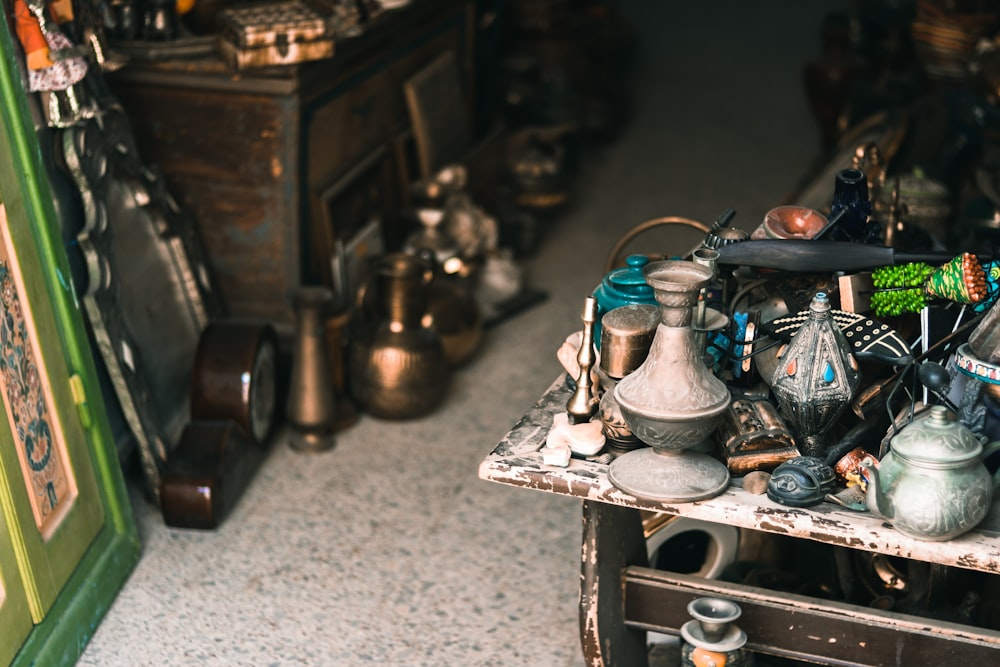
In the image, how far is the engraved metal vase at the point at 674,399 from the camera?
87.4 inches

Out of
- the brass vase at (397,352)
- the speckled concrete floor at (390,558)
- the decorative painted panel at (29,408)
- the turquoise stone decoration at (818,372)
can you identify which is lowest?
the speckled concrete floor at (390,558)

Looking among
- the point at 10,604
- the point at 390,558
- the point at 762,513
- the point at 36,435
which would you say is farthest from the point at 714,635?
the point at 36,435

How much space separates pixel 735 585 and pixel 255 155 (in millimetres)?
2308

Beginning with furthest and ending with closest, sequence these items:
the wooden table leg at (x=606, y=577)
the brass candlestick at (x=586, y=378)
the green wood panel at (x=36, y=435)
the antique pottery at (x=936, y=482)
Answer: the green wood panel at (x=36, y=435), the wooden table leg at (x=606, y=577), the brass candlestick at (x=586, y=378), the antique pottery at (x=936, y=482)

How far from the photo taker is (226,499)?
3656 mm

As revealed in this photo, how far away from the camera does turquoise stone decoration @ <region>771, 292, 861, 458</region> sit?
2.38 metres

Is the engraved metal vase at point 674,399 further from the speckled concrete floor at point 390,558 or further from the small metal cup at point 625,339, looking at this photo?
the speckled concrete floor at point 390,558

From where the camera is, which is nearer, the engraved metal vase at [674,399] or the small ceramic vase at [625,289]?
the engraved metal vase at [674,399]

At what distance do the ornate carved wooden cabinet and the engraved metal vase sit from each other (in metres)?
2.08

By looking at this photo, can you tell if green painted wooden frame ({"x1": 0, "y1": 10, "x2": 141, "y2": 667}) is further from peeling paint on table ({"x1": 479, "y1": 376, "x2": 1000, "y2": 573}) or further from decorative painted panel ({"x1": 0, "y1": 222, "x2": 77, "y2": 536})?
peeling paint on table ({"x1": 479, "y1": 376, "x2": 1000, "y2": 573})

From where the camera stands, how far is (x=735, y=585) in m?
2.60

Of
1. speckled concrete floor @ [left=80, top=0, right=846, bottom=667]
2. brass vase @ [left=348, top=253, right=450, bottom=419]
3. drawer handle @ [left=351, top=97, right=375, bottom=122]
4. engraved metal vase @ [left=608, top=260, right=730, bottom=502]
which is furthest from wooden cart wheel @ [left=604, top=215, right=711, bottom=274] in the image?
drawer handle @ [left=351, top=97, right=375, bottom=122]

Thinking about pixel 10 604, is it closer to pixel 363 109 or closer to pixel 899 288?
pixel 899 288

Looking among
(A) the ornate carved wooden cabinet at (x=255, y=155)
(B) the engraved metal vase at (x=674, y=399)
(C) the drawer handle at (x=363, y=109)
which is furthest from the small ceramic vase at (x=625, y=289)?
(C) the drawer handle at (x=363, y=109)
